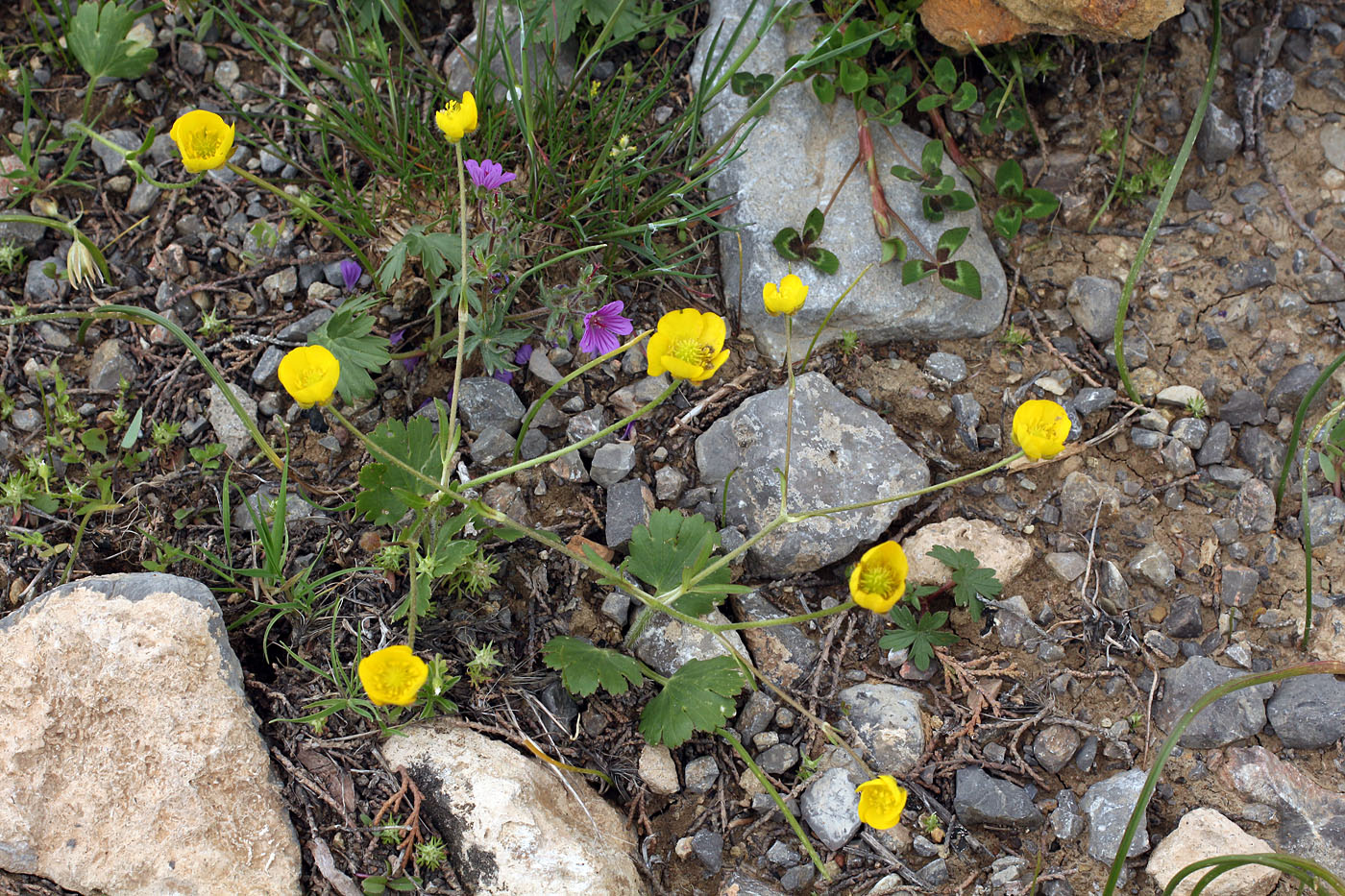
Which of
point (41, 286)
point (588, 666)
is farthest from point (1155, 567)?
point (41, 286)

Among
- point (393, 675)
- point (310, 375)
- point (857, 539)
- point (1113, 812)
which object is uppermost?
point (310, 375)

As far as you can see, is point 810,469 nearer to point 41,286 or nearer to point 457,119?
point 457,119

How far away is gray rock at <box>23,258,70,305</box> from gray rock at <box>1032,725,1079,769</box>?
10.6ft

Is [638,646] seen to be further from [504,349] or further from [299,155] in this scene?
[299,155]

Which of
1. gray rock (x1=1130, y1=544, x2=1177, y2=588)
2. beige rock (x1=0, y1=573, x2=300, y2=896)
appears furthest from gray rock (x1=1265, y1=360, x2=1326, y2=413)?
beige rock (x1=0, y1=573, x2=300, y2=896)

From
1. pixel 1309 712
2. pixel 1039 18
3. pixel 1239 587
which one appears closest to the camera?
pixel 1309 712

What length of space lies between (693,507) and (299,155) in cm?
181

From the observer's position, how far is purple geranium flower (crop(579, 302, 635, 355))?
2920 mm

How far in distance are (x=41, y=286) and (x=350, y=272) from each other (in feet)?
3.31

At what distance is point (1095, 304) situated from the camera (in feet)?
10.6

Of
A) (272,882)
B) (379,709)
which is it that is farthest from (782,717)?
(272,882)

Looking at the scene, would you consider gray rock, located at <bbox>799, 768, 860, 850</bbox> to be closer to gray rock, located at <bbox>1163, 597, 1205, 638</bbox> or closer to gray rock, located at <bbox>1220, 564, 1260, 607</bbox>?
gray rock, located at <bbox>1163, 597, 1205, 638</bbox>

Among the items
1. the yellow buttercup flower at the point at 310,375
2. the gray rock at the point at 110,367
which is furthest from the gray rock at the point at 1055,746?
the gray rock at the point at 110,367

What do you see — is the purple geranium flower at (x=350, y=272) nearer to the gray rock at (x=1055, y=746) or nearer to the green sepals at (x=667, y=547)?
the green sepals at (x=667, y=547)
